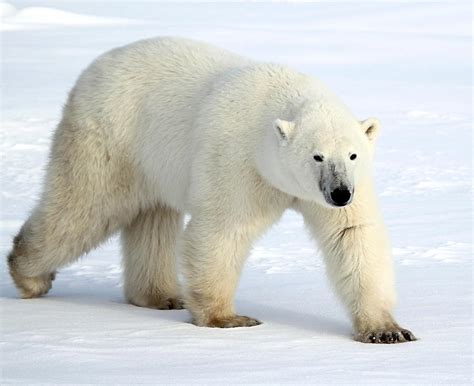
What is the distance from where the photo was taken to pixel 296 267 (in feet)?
21.7

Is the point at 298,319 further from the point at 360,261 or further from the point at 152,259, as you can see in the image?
the point at 152,259

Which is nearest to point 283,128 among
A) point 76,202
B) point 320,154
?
point 320,154

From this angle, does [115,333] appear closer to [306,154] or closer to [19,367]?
[19,367]

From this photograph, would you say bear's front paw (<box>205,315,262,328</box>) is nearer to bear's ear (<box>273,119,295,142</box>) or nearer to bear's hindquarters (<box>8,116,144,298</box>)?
bear's ear (<box>273,119,295,142</box>)

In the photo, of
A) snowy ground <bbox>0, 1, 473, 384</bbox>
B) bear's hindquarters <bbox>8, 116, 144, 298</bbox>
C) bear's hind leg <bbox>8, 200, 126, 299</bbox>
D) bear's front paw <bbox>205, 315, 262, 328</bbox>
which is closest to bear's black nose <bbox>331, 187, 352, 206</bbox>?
snowy ground <bbox>0, 1, 473, 384</bbox>

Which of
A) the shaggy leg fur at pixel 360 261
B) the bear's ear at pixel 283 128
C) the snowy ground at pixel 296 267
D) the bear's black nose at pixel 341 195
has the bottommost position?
the snowy ground at pixel 296 267

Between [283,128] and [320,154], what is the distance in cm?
22

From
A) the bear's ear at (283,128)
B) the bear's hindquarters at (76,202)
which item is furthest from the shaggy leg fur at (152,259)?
the bear's ear at (283,128)

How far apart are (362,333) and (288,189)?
691 millimetres

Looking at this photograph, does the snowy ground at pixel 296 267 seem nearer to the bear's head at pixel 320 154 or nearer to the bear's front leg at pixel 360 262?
the bear's front leg at pixel 360 262

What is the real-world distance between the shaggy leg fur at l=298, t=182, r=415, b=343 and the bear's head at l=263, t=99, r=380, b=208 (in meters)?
0.16

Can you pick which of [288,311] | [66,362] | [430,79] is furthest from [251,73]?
[430,79]

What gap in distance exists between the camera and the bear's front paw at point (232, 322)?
16.0ft

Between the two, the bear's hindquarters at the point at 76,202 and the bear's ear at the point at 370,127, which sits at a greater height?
the bear's ear at the point at 370,127
